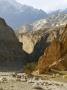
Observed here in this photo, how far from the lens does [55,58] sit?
54.6 metres

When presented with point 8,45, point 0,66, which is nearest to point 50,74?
point 0,66

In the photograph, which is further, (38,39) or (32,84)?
(38,39)

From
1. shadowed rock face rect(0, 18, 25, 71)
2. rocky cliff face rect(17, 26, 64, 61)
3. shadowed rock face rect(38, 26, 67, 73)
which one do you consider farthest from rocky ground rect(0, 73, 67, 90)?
rocky cliff face rect(17, 26, 64, 61)

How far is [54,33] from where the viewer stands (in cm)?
15162

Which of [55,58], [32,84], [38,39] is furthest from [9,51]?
[32,84]

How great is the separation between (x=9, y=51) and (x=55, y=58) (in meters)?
62.1

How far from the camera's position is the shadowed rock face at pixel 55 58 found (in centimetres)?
5094

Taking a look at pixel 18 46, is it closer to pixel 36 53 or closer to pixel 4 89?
pixel 36 53

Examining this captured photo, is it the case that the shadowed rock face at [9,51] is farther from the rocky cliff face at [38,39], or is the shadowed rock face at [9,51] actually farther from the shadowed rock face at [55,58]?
the shadowed rock face at [55,58]

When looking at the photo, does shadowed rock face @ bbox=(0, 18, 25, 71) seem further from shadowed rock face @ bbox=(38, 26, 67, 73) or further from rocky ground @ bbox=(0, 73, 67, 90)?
rocky ground @ bbox=(0, 73, 67, 90)

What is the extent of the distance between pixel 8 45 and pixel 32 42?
39710 mm

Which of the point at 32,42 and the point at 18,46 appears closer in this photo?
the point at 18,46

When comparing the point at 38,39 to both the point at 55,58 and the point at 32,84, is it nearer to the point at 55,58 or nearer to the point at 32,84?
the point at 55,58

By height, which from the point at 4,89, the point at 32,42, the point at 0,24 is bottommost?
the point at 32,42
